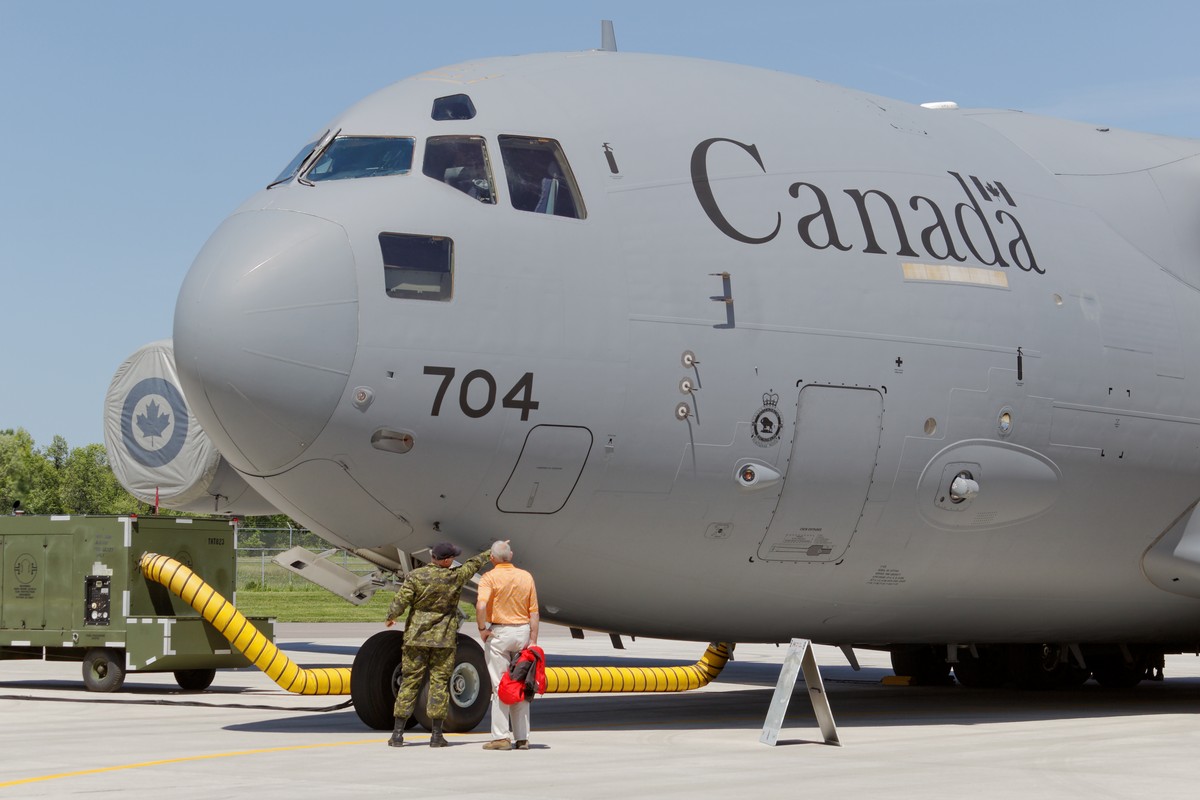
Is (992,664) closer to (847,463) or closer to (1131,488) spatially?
(1131,488)

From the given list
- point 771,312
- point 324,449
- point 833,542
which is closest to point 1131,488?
point 833,542

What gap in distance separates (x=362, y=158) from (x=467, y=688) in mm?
4684

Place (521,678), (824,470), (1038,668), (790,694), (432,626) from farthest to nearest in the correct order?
(1038,668)
(824,470)
(790,694)
(432,626)
(521,678)

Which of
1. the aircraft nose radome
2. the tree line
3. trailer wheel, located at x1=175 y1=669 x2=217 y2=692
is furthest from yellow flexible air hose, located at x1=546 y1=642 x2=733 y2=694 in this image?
the tree line

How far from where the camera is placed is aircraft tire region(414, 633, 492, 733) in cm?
1377

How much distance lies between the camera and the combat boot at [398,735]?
1309 cm

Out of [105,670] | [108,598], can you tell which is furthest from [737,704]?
[105,670]

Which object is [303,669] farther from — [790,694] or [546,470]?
[790,694]

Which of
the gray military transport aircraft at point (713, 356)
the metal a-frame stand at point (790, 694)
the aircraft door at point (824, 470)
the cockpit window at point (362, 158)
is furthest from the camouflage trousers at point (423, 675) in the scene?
the cockpit window at point (362, 158)

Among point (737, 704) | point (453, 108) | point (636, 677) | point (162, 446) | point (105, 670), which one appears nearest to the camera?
point (453, 108)

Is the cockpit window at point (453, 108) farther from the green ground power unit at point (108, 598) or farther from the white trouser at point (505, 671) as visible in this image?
the green ground power unit at point (108, 598)

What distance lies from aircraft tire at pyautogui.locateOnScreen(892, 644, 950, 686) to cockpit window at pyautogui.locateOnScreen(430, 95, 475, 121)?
11.1m

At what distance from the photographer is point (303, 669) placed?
55.4ft

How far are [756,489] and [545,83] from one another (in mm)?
4121
